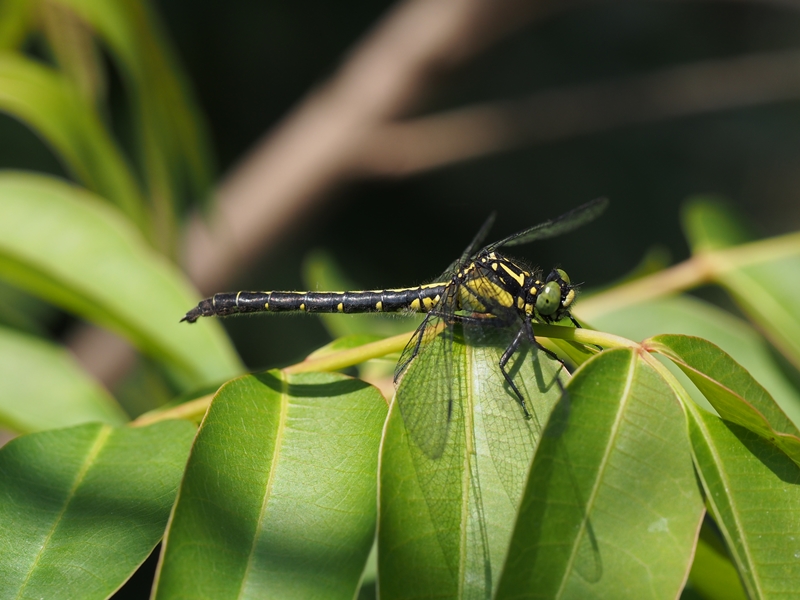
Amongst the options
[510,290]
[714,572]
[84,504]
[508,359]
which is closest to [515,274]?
[510,290]

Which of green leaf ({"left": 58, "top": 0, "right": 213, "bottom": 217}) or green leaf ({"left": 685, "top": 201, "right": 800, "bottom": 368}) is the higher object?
green leaf ({"left": 58, "top": 0, "right": 213, "bottom": 217})

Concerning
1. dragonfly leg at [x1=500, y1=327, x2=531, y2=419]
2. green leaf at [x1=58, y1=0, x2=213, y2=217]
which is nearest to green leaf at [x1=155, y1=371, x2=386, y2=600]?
dragonfly leg at [x1=500, y1=327, x2=531, y2=419]

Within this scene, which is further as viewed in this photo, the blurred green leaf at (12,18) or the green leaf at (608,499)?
the blurred green leaf at (12,18)

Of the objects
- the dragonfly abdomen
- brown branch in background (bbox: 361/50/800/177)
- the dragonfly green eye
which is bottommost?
the dragonfly green eye

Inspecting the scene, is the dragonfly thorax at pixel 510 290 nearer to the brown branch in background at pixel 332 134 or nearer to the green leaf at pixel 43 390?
the green leaf at pixel 43 390

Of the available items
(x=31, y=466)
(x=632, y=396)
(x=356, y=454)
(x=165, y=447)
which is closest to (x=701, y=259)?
(x=632, y=396)

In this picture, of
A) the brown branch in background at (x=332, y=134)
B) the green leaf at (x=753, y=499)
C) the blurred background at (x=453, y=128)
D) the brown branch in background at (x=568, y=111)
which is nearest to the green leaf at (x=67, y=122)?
the blurred background at (x=453, y=128)

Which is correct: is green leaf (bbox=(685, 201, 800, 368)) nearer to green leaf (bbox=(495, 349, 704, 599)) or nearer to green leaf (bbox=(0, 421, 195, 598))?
green leaf (bbox=(495, 349, 704, 599))
